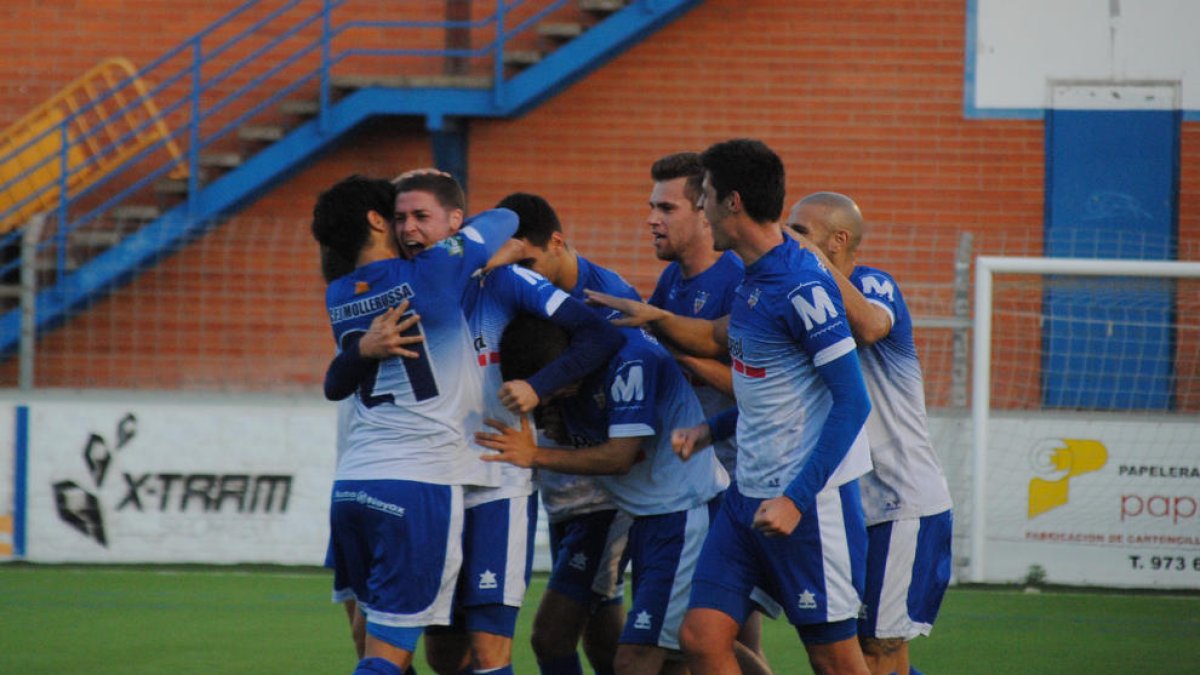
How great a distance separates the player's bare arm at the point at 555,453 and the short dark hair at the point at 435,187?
780 mm

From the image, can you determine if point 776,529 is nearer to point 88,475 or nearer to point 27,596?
point 27,596

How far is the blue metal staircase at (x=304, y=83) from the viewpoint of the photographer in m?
13.1

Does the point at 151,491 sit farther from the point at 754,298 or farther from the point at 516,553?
the point at 754,298

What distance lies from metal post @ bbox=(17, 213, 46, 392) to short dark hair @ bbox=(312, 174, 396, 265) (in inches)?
208

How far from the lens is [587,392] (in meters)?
5.54

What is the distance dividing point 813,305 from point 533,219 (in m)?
1.41

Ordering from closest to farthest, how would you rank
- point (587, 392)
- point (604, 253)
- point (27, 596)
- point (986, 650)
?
1. point (587, 392)
2. point (986, 650)
3. point (27, 596)
4. point (604, 253)

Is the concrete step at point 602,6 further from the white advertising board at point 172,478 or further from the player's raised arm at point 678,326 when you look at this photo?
the player's raised arm at point 678,326

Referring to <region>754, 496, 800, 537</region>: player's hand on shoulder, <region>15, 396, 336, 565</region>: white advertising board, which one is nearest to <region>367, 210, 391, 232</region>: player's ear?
<region>754, 496, 800, 537</region>: player's hand on shoulder

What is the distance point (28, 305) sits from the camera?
964cm

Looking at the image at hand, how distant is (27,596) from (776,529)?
5.76m

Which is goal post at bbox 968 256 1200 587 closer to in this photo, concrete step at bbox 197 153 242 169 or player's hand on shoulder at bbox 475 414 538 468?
player's hand on shoulder at bbox 475 414 538 468

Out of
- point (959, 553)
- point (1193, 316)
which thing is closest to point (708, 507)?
point (959, 553)

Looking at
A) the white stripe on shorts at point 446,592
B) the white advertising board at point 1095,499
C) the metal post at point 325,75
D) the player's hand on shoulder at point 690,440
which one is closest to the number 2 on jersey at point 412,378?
the white stripe on shorts at point 446,592
